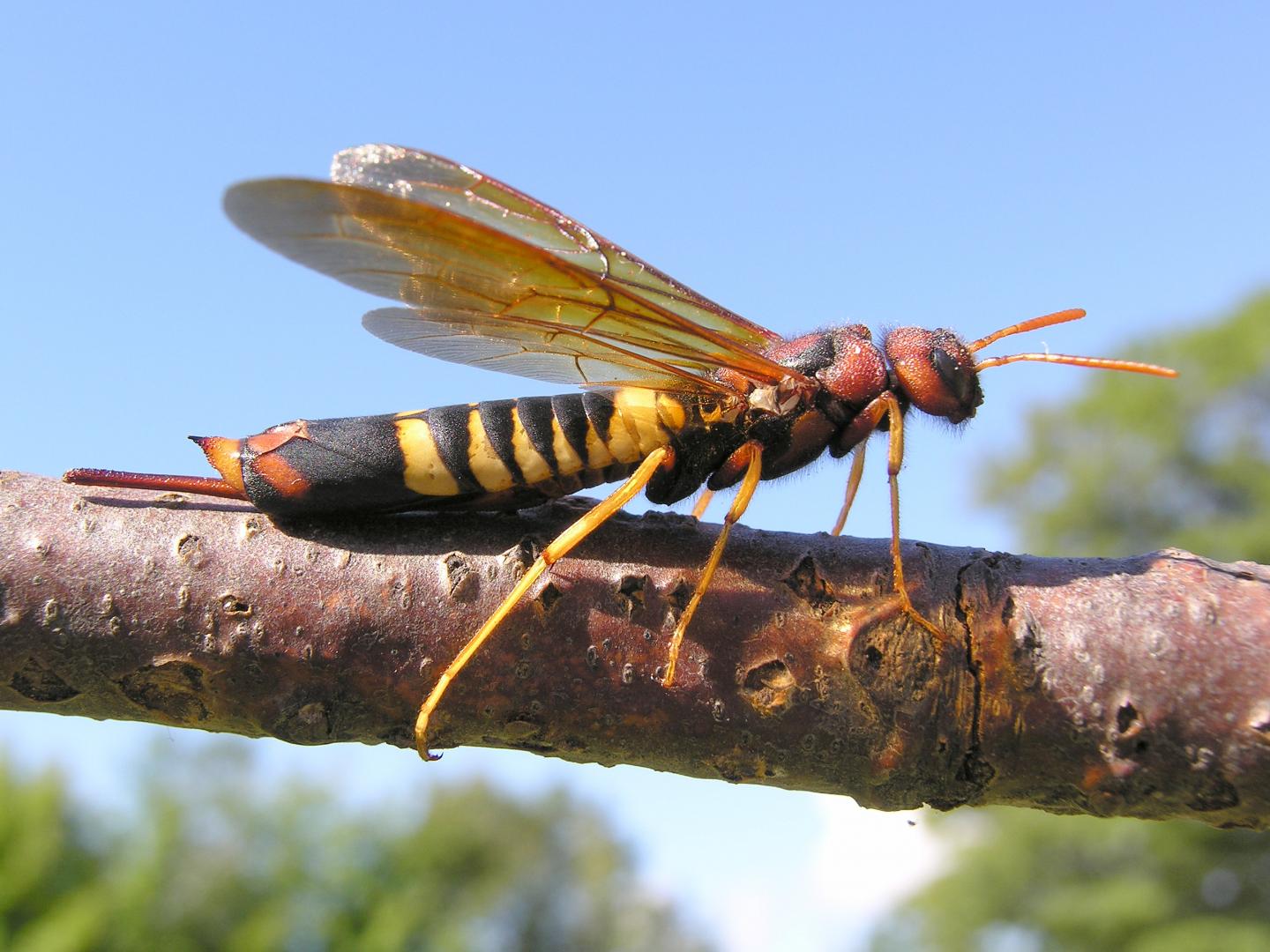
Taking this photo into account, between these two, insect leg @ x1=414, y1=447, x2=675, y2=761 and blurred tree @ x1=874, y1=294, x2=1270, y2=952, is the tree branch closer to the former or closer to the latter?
insect leg @ x1=414, y1=447, x2=675, y2=761

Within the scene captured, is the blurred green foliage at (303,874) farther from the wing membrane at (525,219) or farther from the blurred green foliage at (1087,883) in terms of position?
the wing membrane at (525,219)

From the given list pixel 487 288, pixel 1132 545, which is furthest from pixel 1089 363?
pixel 1132 545

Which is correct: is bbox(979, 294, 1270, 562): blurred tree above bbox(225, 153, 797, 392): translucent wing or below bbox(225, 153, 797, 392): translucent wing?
below

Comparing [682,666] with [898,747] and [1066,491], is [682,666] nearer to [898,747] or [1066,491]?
[898,747]

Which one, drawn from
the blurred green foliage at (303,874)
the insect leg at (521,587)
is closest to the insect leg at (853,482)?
the insect leg at (521,587)

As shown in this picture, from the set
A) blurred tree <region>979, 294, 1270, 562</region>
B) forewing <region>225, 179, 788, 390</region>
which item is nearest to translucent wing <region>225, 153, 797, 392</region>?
forewing <region>225, 179, 788, 390</region>

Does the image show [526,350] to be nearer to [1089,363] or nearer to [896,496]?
[896,496]
